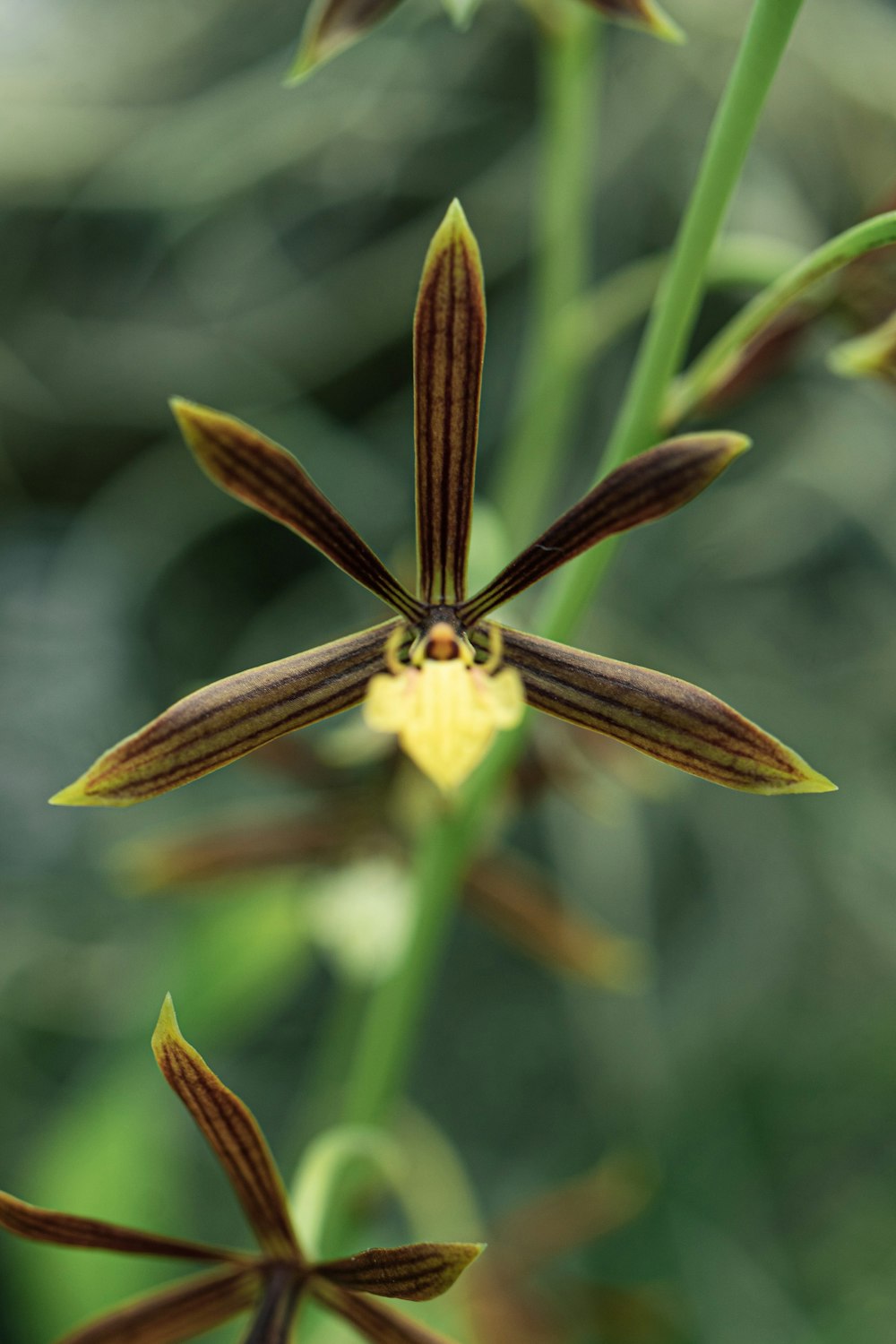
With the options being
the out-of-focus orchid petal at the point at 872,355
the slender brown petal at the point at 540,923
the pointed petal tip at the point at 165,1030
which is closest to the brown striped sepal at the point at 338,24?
the out-of-focus orchid petal at the point at 872,355

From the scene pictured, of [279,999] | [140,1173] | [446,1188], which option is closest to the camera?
[140,1173]

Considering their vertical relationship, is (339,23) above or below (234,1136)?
above

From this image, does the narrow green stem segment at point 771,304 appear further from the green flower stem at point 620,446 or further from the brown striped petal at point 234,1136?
the brown striped petal at point 234,1136

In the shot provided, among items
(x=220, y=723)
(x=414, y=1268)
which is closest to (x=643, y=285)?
(x=220, y=723)

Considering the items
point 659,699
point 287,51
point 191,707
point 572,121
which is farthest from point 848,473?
point 191,707

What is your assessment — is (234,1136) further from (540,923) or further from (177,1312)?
(540,923)

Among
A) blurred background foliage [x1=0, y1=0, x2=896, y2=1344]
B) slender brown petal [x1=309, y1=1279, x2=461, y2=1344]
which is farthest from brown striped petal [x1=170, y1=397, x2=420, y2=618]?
blurred background foliage [x1=0, y1=0, x2=896, y2=1344]

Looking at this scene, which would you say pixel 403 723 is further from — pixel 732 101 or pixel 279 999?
pixel 279 999

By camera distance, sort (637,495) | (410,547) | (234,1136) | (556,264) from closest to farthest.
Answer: (637,495) < (234,1136) < (556,264) < (410,547)
